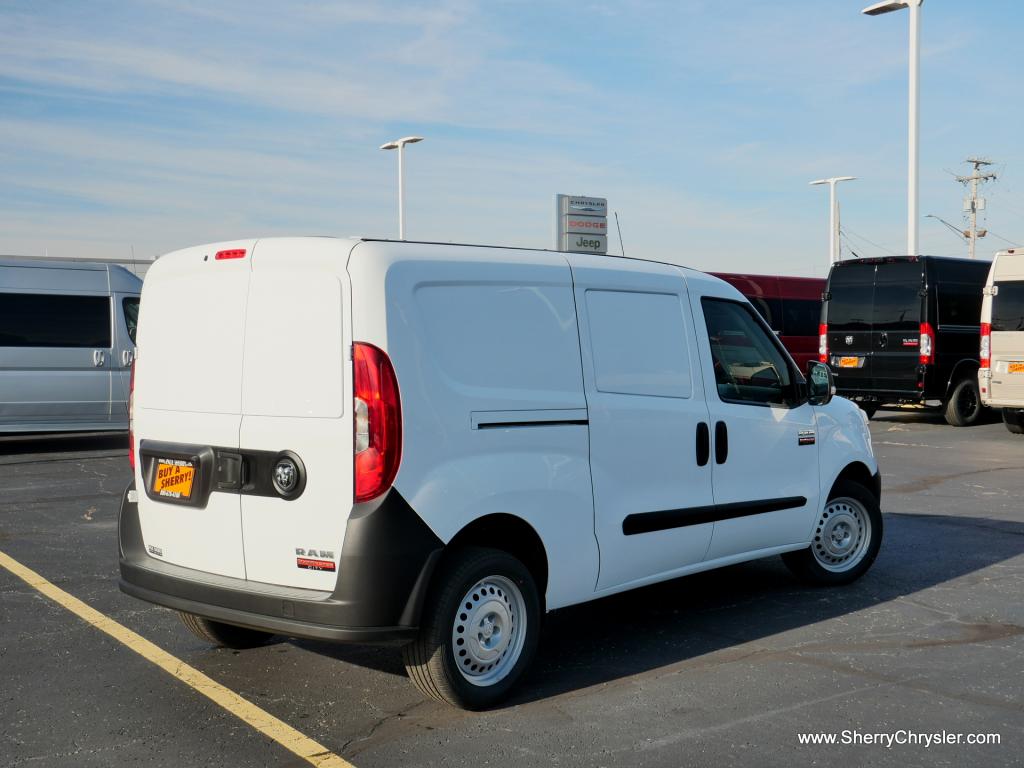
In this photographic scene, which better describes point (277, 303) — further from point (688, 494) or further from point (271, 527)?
point (688, 494)

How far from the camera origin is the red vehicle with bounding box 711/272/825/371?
80.3 feet

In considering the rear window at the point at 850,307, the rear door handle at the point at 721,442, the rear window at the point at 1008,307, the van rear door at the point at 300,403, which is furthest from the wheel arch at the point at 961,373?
the van rear door at the point at 300,403

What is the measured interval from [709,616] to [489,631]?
1863 mm

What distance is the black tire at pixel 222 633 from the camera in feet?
18.0

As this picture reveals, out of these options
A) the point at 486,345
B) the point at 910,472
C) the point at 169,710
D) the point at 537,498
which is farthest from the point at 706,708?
the point at 910,472

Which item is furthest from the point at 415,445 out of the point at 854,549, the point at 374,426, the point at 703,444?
the point at 854,549

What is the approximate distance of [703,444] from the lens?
5.73m

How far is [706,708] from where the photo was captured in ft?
15.2

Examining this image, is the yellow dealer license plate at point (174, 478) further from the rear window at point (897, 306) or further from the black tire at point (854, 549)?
the rear window at point (897, 306)

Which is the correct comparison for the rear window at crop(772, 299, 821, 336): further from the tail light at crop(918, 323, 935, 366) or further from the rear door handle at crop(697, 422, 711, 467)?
the rear door handle at crop(697, 422, 711, 467)

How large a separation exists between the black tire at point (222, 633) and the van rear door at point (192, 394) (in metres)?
0.66

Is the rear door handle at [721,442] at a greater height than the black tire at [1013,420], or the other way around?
the rear door handle at [721,442]

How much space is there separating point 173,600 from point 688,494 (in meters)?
2.49

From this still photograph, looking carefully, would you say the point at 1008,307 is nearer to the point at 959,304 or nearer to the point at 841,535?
the point at 959,304
